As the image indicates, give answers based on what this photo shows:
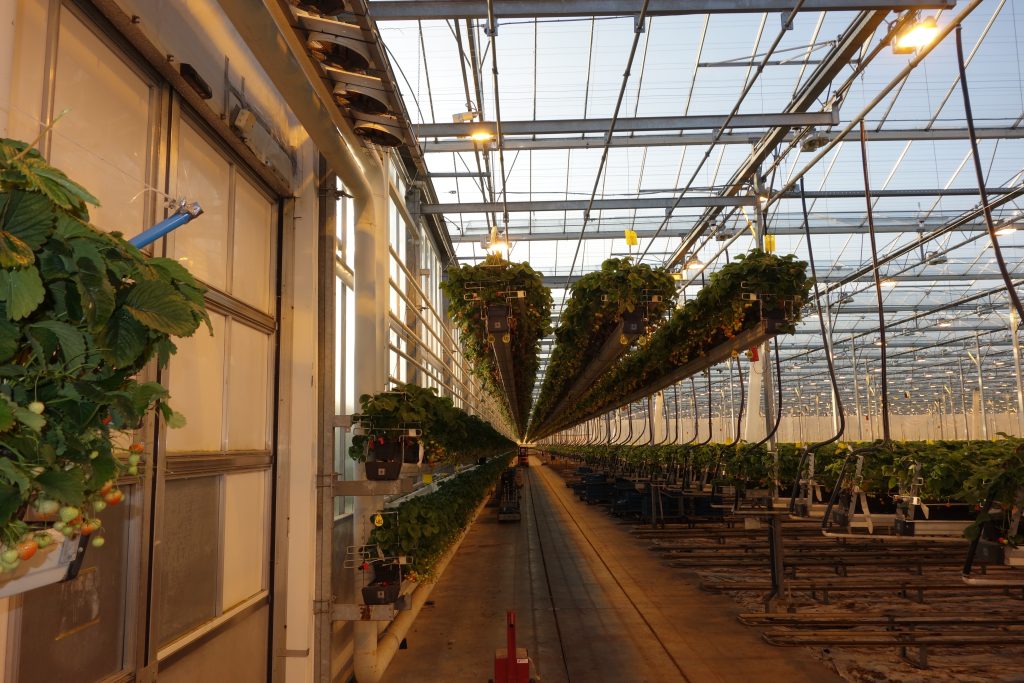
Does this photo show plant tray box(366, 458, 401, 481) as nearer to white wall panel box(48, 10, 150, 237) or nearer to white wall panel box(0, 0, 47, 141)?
white wall panel box(48, 10, 150, 237)

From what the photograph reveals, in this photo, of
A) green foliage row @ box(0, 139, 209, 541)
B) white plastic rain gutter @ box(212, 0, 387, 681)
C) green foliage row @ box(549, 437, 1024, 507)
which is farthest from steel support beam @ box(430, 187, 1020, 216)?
green foliage row @ box(0, 139, 209, 541)

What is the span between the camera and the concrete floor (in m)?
6.19

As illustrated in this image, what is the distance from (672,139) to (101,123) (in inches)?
372

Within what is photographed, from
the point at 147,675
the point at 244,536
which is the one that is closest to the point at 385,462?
the point at 244,536

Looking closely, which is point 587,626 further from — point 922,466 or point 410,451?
point 922,466

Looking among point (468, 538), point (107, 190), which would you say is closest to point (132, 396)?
point (107, 190)

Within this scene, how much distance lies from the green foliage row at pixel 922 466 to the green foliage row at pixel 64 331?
4.32m

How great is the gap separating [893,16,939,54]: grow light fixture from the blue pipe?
6.11 meters

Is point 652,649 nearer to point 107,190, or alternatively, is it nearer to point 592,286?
point 592,286

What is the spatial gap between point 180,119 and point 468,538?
1167cm

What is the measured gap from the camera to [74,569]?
1.44m

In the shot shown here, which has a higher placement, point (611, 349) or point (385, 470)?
point (611, 349)

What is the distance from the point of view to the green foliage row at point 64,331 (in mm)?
1112

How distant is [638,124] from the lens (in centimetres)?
969
